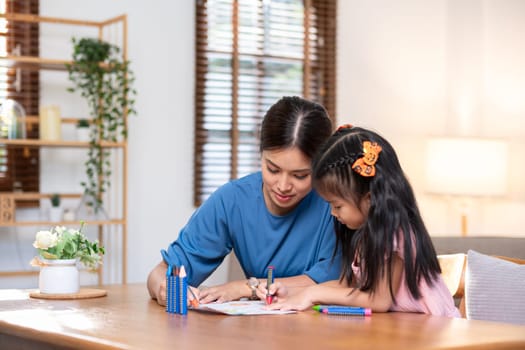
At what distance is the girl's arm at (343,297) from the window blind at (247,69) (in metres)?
2.74

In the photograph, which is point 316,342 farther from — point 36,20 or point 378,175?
point 36,20

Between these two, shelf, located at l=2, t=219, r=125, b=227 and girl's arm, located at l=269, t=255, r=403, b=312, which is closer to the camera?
girl's arm, located at l=269, t=255, r=403, b=312

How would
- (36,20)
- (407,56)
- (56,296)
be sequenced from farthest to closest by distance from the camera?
(407,56), (36,20), (56,296)

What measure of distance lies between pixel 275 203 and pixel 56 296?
2.10ft

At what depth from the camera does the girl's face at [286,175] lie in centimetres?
229

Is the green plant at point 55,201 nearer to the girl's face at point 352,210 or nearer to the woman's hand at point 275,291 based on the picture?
the woman's hand at point 275,291

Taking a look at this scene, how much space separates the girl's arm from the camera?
1991 mm

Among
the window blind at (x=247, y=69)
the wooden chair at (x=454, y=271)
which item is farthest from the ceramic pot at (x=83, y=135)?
the wooden chair at (x=454, y=271)

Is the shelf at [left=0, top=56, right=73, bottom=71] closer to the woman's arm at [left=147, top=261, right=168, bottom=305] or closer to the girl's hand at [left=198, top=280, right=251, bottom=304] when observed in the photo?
the woman's arm at [left=147, top=261, right=168, bottom=305]

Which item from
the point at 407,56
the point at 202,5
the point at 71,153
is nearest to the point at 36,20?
the point at 71,153

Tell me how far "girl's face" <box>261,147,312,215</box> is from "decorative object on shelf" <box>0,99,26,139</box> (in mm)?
2040

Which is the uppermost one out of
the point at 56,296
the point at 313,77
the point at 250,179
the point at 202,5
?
the point at 202,5

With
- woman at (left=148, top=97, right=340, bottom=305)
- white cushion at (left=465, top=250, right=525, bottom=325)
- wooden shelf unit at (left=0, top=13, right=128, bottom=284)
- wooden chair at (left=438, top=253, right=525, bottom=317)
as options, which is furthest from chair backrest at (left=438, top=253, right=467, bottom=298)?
wooden shelf unit at (left=0, top=13, right=128, bottom=284)

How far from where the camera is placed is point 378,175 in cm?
204
